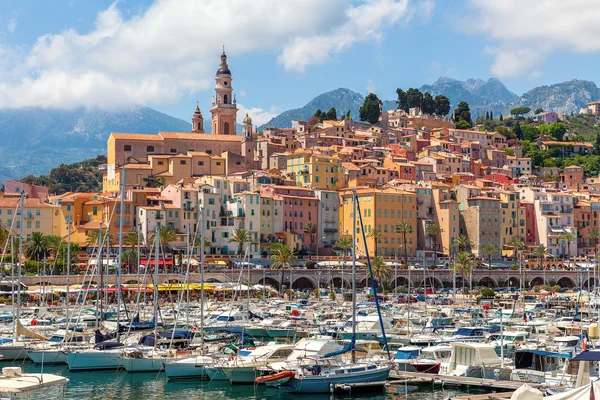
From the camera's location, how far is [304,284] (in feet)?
318

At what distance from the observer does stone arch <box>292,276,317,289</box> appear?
317 ft

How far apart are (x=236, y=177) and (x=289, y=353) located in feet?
228

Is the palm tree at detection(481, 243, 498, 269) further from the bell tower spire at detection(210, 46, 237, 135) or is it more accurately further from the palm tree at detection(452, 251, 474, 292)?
the bell tower spire at detection(210, 46, 237, 135)

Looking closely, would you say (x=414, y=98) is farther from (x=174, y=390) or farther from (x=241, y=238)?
(x=174, y=390)

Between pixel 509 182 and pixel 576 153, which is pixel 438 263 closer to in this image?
pixel 509 182

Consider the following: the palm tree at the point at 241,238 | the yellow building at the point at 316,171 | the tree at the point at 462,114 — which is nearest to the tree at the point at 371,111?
the tree at the point at 462,114

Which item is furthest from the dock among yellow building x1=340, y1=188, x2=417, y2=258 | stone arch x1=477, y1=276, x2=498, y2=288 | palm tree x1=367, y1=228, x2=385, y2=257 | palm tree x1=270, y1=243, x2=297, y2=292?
yellow building x1=340, y1=188, x2=417, y2=258

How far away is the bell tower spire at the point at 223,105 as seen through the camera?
13850cm

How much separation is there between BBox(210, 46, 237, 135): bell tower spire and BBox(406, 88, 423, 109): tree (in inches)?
2228

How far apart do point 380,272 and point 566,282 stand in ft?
87.0

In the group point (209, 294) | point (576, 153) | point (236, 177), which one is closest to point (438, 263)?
point (236, 177)

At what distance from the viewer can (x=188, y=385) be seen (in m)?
43.2

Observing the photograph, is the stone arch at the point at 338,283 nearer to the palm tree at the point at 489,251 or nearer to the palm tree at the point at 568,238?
the palm tree at the point at 489,251

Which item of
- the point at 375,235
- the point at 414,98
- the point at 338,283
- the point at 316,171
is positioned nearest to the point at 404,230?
the point at 375,235
